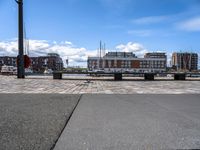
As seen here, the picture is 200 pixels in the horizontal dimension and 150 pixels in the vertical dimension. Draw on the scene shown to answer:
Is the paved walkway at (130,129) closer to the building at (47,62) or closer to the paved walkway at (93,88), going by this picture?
the paved walkway at (93,88)

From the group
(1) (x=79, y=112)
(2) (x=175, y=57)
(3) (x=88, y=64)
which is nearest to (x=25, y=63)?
(1) (x=79, y=112)

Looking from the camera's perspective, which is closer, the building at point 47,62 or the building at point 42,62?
the building at point 47,62

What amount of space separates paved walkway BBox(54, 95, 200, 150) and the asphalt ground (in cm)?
25

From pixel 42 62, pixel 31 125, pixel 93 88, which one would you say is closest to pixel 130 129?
pixel 31 125

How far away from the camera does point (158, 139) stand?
5.71m

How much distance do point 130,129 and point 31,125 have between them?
7.50ft

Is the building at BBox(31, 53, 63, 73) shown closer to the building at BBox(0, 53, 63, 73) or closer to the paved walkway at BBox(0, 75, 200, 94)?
the building at BBox(0, 53, 63, 73)

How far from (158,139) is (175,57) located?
6112 inches

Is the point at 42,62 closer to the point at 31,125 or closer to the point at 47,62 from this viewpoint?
the point at 47,62

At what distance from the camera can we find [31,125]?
6.80m

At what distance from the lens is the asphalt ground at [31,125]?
17.3 ft

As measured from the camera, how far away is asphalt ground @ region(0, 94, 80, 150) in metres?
5.26

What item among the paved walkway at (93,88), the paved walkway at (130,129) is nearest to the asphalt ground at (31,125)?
the paved walkway at (130,129)

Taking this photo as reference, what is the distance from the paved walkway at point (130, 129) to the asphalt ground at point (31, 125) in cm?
25
